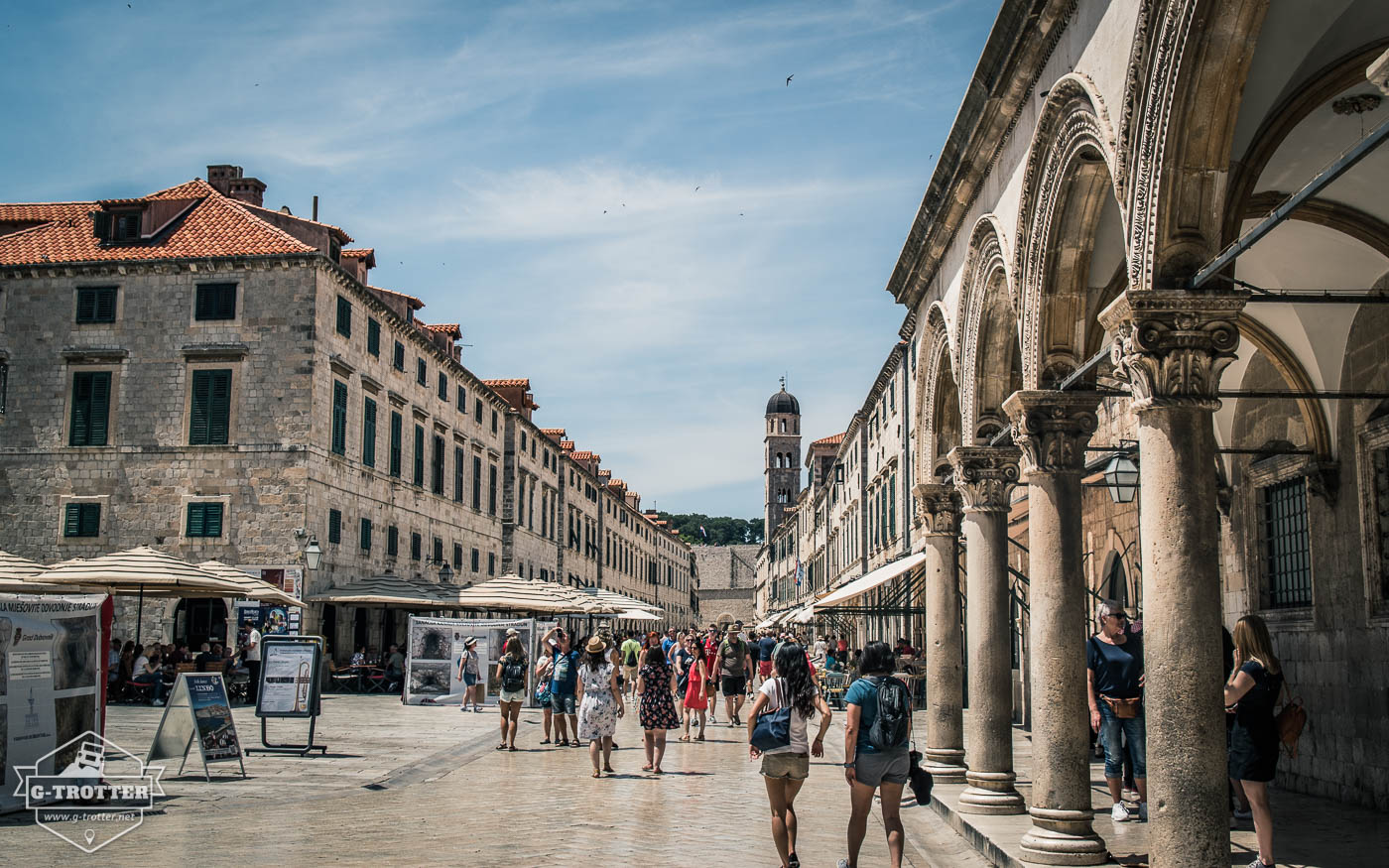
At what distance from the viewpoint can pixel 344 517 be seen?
32938 millimetres

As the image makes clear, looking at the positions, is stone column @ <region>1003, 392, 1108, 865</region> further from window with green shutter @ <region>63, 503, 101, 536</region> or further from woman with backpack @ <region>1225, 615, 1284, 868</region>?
window with green shutter @ <region>63, 503, 101, 536</region>

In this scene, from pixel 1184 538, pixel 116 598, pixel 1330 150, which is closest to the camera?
pixel 1184 538

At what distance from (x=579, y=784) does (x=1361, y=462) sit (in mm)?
8821

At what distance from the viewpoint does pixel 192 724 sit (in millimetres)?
12812

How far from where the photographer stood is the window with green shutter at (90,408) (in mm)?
31203

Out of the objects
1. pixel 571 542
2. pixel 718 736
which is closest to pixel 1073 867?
pixel 718 736

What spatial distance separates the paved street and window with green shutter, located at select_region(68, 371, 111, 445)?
614 inches

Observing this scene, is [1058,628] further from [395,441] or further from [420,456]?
[420,456]

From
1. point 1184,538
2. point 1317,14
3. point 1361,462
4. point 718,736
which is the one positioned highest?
point 1317,14

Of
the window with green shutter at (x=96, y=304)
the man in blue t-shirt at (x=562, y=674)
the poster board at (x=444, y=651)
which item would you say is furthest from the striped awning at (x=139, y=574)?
the window with green shutter at (x=96, y=304)

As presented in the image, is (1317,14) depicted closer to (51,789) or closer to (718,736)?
(51,789)

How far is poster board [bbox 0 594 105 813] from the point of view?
10.4 metres

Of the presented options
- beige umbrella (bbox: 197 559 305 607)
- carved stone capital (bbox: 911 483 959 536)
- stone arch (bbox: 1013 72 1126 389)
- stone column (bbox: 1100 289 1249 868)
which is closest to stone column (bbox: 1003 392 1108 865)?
stone arch (bbox: 1013 72 1126 389)
